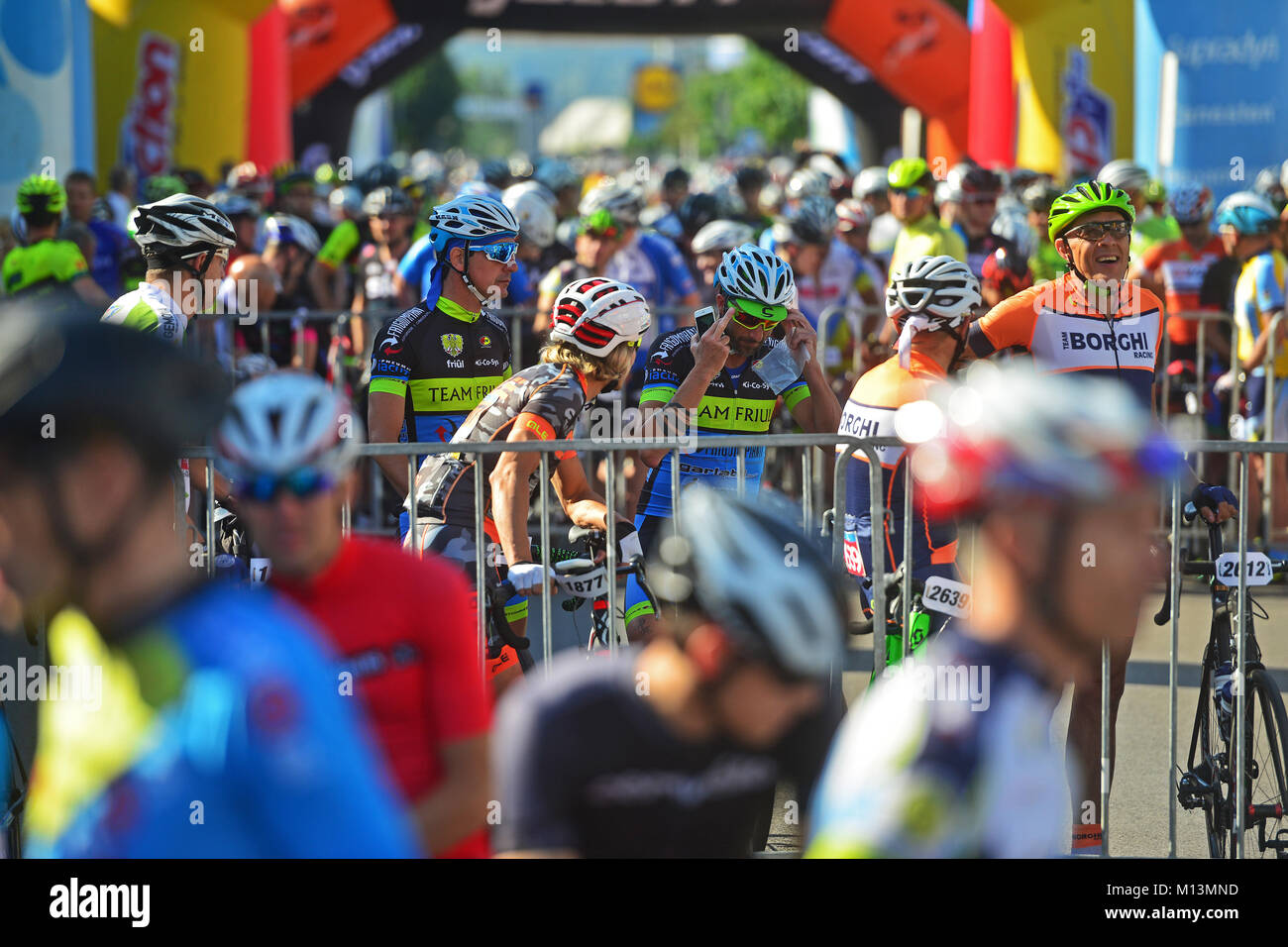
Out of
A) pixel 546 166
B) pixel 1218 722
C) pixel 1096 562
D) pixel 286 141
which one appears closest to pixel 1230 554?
pixel 1218 722

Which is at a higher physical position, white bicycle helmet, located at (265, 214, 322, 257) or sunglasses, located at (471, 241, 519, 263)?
white bicycle helmet, located at (265, 214, 322, 257)

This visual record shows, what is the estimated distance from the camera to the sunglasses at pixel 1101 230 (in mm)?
5629

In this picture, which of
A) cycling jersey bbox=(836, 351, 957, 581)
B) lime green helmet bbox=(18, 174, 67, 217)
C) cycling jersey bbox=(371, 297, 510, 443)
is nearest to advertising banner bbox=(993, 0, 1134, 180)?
lime green helmet bbox=(18, 174, 67, 217)

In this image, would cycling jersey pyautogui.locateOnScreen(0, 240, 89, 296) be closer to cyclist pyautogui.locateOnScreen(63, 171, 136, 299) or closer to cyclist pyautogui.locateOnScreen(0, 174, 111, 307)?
cyclist pyautogui.locateOnScreen(0, 174, 111, 307)

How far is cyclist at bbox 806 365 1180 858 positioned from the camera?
2.12 metres

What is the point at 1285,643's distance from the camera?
303 inches

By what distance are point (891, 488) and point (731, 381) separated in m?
0.91

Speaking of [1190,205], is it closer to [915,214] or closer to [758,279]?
[915,214]

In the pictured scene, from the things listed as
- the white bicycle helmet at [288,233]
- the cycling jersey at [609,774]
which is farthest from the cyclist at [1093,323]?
the white bicycle helmet at [288,233]

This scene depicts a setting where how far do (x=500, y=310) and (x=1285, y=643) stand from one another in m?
5.64

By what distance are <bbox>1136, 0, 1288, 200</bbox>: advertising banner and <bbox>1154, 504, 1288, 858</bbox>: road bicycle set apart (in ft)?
38.7

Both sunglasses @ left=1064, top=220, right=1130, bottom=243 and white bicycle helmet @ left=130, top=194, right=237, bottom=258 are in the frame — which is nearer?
sunglasses @ left=1064, top=220, right=1130, bottom=243
